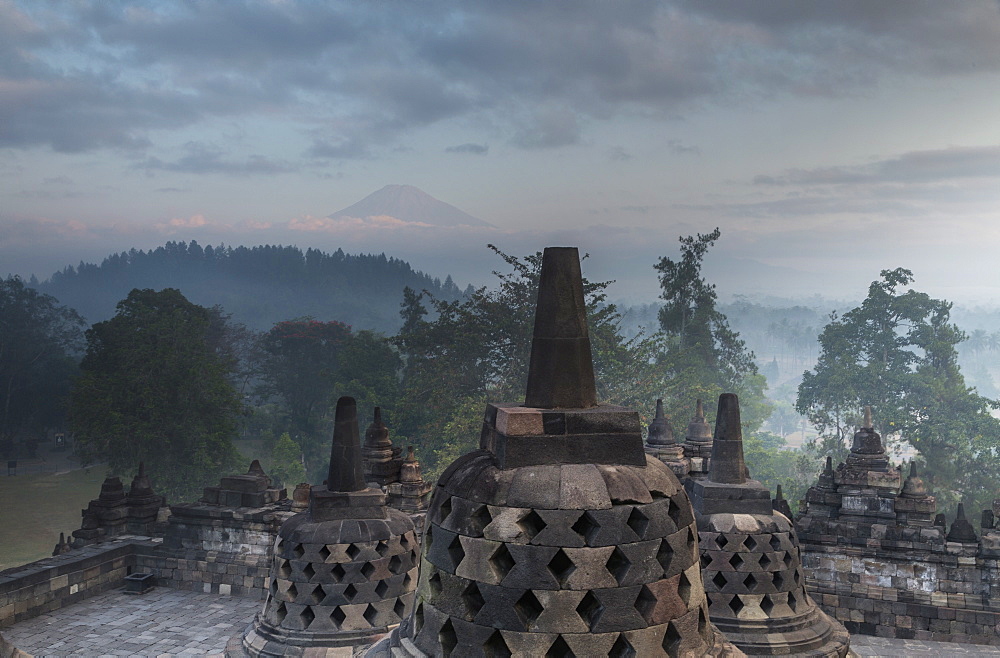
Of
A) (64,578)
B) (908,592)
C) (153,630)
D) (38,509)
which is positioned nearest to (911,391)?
(908,592)

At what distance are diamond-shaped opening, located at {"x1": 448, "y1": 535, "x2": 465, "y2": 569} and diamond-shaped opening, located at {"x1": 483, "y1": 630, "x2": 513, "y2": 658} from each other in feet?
1.58

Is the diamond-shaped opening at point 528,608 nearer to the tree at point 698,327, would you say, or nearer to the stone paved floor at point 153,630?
the stone paved floor at point 153,630

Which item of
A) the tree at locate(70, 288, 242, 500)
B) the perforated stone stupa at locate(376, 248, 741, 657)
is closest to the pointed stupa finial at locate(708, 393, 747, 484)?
the perforated stone stupa at locate(376, 248, 741, 657)

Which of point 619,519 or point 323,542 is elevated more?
point 619,519

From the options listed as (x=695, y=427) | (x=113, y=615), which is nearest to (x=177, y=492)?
(x=113, y=615)

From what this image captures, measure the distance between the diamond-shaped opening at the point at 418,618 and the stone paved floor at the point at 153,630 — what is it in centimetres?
1287

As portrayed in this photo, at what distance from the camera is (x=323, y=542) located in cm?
934

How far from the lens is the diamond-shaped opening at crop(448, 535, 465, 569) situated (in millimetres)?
4582

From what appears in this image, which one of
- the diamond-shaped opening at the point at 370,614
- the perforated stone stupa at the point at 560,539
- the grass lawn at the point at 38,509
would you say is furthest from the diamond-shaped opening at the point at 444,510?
the grass lawn at the point at 38,509

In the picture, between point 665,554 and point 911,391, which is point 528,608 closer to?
point 665,554

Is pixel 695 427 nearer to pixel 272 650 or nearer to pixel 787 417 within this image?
pixel 272 650

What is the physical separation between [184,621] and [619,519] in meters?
16.8

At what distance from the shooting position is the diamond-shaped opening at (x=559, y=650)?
4234mm

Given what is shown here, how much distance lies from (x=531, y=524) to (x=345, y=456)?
583 cm
